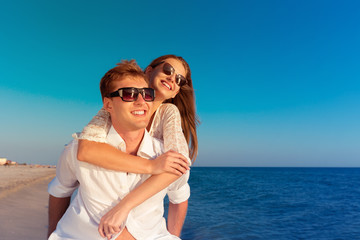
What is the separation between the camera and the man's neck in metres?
2.45

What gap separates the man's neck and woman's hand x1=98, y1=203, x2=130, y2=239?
21.5 inches

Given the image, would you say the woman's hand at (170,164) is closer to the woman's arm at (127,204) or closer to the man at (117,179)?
the woman's arm at (127,204)

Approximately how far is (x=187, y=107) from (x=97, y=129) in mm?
1789

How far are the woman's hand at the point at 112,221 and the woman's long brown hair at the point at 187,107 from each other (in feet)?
5.86

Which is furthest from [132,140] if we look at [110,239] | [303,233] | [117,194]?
[303,233]

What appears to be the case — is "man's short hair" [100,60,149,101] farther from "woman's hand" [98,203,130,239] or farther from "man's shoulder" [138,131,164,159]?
"woman's hand" [98,203,130,239]

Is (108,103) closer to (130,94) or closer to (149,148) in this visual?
(130,94)

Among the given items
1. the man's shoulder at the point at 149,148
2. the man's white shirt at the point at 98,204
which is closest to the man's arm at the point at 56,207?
the man's white shirt at the point at 98,204

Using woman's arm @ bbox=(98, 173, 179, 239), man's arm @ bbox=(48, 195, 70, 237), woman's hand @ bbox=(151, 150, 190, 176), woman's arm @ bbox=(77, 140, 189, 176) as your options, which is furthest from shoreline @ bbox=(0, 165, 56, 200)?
woman's hand @ bbox=(151, 150, 190, 176)

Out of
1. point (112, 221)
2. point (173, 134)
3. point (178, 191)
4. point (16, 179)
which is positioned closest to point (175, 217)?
point (178, 191)

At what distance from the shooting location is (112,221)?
2.03 metres

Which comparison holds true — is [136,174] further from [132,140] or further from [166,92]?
[166,92]

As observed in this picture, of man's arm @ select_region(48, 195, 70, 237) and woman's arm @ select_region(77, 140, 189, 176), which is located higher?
woman's arm @ select_region(77, 140, 189, 176)

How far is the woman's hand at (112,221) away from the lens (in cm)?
204
